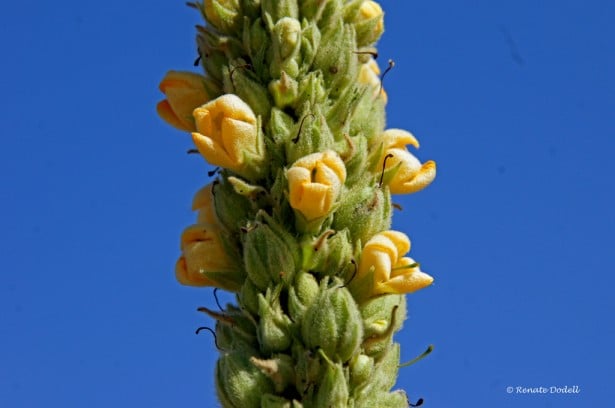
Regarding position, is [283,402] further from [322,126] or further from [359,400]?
[322,126]

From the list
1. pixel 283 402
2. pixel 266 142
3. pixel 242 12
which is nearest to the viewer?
pixel 283 402

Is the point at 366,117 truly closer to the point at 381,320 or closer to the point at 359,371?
the point at 381,320

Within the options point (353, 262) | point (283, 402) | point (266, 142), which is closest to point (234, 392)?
point (283, 402)

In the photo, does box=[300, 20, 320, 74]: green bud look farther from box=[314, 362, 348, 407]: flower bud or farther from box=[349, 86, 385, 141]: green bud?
box=[314, 362, 348, 407]: flower bud

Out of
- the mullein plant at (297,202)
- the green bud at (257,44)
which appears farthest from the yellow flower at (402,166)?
the green bud at (257,44)

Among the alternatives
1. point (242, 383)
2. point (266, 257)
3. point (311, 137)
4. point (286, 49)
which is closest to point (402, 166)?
point (311, 137)

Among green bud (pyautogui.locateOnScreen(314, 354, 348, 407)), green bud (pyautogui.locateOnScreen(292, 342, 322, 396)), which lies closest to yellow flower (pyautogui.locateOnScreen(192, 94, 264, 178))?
green bud (pyautogui.locateOnScreen(292, 342, 322, 396))
